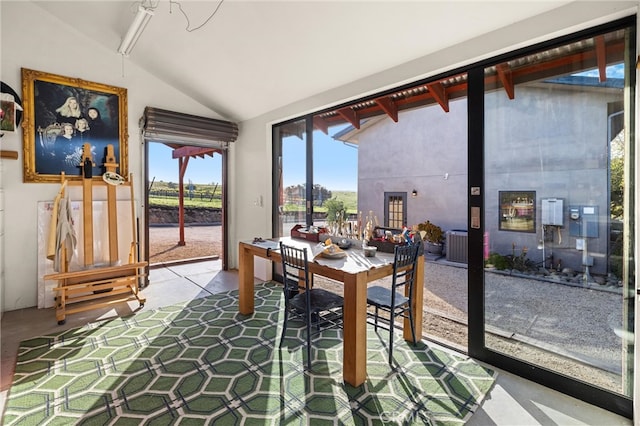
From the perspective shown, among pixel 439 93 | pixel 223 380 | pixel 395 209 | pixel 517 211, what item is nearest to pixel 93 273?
pixel 223 380

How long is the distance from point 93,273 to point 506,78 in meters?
4.46

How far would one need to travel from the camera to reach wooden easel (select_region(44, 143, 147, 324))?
11.2 feet

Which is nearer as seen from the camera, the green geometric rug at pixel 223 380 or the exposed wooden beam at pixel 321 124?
the green geometric rug at pixel 223 380

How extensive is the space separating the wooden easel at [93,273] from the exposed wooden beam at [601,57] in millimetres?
4546

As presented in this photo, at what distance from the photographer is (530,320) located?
242cm

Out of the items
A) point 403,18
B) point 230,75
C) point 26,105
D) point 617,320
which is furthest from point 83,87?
point 617,320

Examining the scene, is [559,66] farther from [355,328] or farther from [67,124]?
[67,124]

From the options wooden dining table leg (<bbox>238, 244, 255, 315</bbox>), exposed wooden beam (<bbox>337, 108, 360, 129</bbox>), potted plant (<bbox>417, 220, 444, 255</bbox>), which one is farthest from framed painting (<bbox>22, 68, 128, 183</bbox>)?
potted plant (<bbox>417, 220, 444, 255</bbox>)

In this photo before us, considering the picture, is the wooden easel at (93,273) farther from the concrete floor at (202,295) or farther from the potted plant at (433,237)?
the potted plant at (433,237)

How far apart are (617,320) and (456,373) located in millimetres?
1080

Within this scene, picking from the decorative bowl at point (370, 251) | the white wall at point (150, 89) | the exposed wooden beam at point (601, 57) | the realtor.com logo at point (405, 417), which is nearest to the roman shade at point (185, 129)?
the white wall at point (150, 89)

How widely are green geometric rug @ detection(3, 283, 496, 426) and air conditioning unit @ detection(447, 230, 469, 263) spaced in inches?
194

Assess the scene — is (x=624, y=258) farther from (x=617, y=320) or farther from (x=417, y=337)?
(x=417, y=337)

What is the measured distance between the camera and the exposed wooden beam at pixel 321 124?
4281 millimetres
